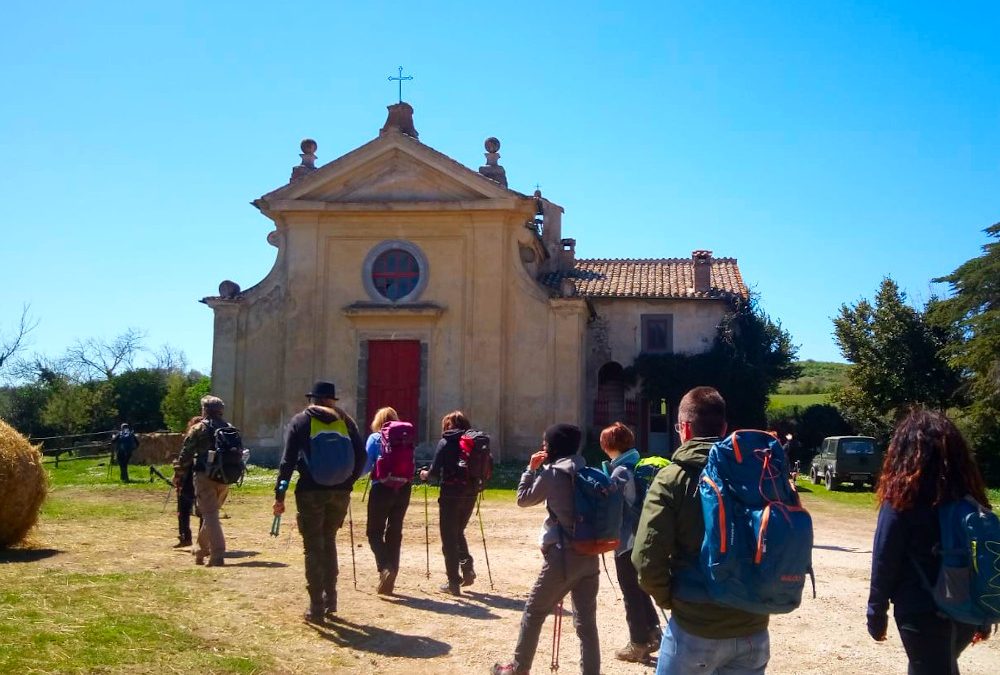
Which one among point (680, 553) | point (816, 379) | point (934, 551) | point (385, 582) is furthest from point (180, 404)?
point (816, 379)

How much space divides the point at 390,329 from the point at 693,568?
2056 centimetres

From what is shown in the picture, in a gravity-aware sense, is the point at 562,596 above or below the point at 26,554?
above

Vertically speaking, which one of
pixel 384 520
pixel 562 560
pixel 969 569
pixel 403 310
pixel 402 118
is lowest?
pixel 384 520

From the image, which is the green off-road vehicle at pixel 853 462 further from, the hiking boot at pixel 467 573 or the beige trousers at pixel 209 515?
the beige trousers at pixel 209 515

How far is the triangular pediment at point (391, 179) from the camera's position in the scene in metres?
23.8

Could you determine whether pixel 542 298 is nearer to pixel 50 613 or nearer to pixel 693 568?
pixel 50 613

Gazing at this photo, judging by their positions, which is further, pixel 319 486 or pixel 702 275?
pixel 702 275

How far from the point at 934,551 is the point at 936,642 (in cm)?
41

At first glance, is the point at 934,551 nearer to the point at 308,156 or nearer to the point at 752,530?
the point at 752,530

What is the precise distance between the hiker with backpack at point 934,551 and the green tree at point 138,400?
43019mm

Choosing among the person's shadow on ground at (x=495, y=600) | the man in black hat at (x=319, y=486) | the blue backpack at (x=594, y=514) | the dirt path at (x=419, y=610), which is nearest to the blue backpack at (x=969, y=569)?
the blue backpack at (x=594, y=514)

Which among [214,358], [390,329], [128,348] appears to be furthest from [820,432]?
[128,348]

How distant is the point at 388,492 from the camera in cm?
830

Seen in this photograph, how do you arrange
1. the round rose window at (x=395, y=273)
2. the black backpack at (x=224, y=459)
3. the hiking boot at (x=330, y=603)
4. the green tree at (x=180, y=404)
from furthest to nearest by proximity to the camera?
the green tree at (x=180, y=404)
the round rose window at (x=395, y=273)
the black backpack at (x=224, y=459)
the hiking boot at (x=330, y=603)
